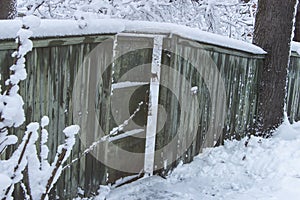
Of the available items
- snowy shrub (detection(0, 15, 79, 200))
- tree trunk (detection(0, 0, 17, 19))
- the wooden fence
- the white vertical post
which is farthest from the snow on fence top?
tree trunk (detection(0, 0, 17, 19))

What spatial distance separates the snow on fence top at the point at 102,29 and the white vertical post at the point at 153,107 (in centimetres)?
21

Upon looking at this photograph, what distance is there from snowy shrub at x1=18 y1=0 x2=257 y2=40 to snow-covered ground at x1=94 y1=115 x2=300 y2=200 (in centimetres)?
237

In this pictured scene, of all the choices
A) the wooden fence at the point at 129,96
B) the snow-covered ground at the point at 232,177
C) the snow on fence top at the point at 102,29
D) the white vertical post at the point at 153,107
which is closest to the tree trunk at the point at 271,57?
the wooden fence at the point at 129,96

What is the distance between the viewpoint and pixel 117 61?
4078mm

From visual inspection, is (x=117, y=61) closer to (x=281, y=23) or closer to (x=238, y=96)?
(x=238, y=96)

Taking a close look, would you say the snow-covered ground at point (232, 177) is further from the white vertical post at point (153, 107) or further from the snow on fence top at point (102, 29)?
the snow on fence top at point (102, 29)

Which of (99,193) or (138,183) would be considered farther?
(138,183)

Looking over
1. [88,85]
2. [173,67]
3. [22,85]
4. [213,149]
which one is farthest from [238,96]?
[22,85]

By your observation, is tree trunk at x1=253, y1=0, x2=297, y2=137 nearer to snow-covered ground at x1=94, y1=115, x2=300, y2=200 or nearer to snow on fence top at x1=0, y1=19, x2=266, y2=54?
snow-covered ground at x1=94, y1=115, x2=300, y2=200

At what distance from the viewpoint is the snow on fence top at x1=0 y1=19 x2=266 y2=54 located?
111 inches

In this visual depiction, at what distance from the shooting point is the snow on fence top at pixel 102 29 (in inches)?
111

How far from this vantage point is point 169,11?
752cm

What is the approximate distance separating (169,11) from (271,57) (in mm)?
2050

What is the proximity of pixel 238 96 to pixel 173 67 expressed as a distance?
6.26ft
